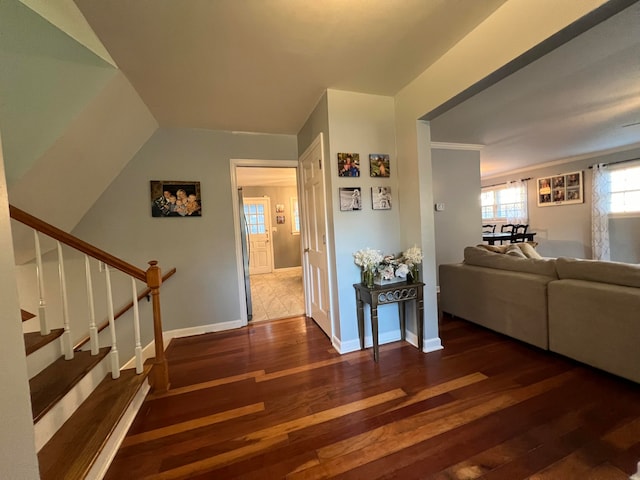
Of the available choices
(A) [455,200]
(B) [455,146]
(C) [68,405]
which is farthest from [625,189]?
(C) [68,405]

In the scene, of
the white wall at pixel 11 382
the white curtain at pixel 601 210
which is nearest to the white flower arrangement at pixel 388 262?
the white wall at pixel 11 382

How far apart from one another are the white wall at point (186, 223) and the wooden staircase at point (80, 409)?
1.14 metres

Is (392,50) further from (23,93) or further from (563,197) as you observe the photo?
(563,197)

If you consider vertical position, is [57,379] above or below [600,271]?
below

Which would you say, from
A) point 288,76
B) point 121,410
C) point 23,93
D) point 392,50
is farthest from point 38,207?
point 392,50

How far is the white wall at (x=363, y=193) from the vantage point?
2.30 metres

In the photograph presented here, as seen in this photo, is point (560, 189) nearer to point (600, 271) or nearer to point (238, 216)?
point (600, 271)

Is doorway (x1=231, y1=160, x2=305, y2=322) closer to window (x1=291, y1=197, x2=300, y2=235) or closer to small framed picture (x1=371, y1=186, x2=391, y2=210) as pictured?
window (x1=291, y1=197, x2=300, y2=235)

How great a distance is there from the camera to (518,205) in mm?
6531

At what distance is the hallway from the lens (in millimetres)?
3602

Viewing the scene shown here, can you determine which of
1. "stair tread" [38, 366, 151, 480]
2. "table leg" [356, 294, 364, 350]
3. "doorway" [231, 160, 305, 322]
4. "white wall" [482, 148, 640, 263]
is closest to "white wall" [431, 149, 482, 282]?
"table leg" [356, 294, 364, 350]

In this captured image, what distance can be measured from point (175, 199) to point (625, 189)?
25.0ft

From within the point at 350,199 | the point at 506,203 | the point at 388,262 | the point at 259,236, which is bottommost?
the point at 388,262

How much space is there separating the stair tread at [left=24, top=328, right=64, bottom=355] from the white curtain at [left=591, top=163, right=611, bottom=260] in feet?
25.8
